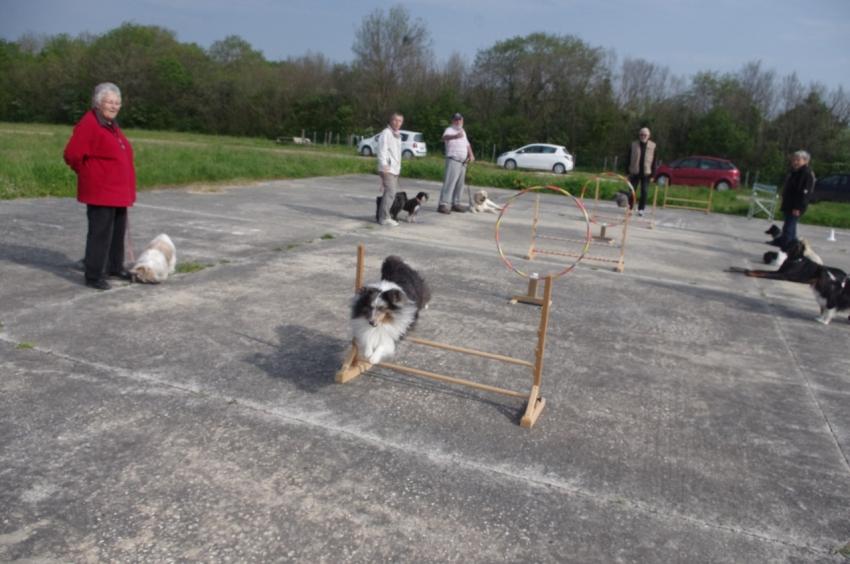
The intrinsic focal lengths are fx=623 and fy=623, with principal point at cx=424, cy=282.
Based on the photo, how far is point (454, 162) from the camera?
44.4 feet

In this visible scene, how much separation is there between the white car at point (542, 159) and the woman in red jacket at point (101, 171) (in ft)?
99.2

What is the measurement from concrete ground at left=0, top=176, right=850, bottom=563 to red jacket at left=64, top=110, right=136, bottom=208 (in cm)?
98

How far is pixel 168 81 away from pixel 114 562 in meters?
58.6

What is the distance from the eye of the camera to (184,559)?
2678 millimetres

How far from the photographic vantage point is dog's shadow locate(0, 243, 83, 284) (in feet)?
22.6

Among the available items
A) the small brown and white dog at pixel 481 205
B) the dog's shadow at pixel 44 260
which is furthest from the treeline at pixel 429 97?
Answer: the dog's shadow at pixel 44 260

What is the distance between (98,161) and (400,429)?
14.2 feet

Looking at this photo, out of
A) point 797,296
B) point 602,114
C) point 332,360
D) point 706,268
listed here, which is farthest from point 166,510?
point 602,114

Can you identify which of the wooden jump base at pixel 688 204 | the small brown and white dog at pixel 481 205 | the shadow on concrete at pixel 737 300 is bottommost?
the shadow on concrete at pixel 737 300

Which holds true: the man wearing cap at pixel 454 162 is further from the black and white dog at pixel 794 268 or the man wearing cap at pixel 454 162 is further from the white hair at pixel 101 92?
the white hair at pixel 101 92

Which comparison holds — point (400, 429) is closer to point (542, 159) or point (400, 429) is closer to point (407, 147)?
point (542, 159)

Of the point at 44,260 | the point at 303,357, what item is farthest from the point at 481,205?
the point at 303,357

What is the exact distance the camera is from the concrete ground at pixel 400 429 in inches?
117

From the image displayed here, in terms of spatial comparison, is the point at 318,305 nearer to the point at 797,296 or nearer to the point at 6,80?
the point at 797,296
